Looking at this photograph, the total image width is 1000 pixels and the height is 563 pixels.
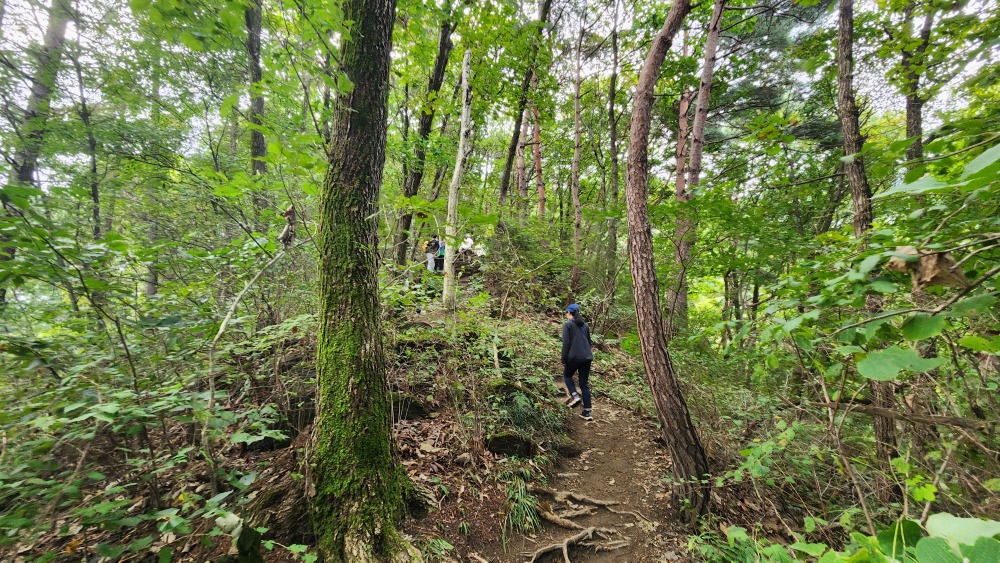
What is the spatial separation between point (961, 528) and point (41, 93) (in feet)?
35.3

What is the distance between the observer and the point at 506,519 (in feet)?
11.9

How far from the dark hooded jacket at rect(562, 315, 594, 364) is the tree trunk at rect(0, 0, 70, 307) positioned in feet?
28.8

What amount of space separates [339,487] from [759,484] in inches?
179

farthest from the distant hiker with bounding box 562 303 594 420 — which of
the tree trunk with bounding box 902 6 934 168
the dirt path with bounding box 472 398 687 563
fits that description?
the tree trunk with bounding box 902 6 934 168

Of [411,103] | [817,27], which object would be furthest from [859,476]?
[817,27]

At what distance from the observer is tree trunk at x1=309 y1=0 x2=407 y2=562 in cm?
264

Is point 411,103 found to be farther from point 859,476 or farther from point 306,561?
A: point 859,476

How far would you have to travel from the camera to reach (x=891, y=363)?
1204 mm

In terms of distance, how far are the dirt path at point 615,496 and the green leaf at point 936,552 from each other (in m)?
3.48

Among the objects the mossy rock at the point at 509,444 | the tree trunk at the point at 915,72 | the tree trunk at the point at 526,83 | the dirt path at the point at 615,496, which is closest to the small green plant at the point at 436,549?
the dirt path at the point at 615,496

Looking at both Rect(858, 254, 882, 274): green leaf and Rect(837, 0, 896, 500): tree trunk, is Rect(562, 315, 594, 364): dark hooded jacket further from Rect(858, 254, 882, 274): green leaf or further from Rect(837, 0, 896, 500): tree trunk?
Rect(858, 254, 882, 274): green leaf

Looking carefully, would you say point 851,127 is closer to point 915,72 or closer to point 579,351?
point 915,72

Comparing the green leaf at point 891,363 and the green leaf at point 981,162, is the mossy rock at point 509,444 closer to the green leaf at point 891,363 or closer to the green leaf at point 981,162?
the green leaf at point 891,363

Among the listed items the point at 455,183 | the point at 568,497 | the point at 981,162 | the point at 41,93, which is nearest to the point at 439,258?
the point at 455,183
